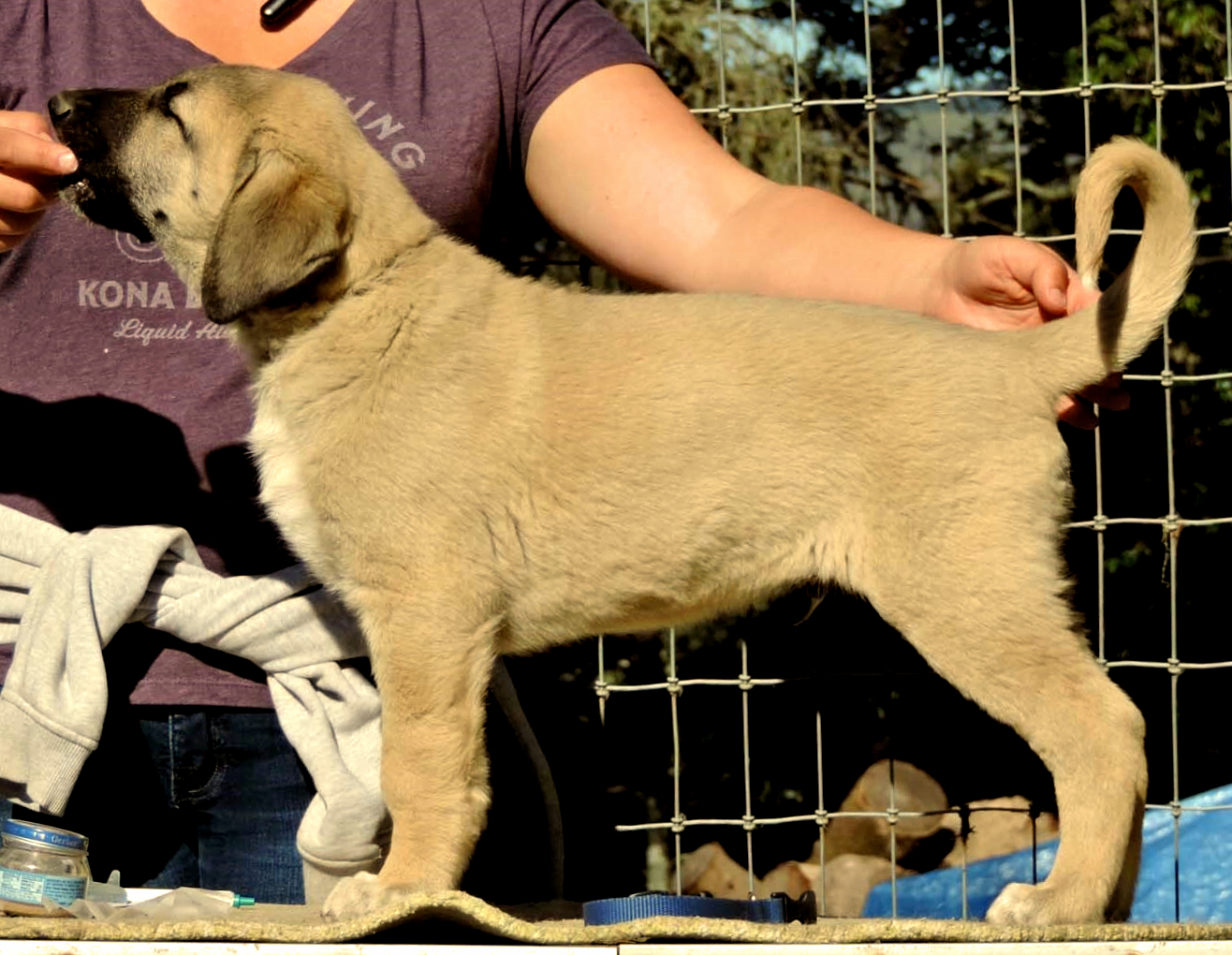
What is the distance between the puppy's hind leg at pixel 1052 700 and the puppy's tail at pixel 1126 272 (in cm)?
39

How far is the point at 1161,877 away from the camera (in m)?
5.29

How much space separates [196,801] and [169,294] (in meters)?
1.10

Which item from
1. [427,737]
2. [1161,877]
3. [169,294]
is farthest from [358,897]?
[1161,877]

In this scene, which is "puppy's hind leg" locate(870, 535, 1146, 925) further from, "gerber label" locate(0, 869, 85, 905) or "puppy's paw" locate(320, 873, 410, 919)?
"gerber label" locate(0, 869, 85, 905)

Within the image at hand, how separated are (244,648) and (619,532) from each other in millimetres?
819

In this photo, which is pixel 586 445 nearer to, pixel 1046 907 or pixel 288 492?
pixel 288 492

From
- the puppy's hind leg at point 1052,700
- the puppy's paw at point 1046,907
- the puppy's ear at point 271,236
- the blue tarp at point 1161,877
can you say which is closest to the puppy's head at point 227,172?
the puppy's ear at point 271,236

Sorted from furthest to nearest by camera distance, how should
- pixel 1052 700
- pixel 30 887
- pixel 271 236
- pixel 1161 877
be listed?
pixel 1161 877
pixel 271 236
pixel 1052 700
pixel 30 887

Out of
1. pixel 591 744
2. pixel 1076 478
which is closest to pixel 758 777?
pixel 591 744

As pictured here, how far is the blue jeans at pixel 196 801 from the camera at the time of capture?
349 cm

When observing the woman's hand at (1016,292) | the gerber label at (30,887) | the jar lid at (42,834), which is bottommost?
the gerber label at (30,887)

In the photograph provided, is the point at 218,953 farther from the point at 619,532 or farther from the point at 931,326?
the point at 931,326

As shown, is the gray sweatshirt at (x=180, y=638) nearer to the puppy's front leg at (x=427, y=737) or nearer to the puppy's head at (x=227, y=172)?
the puppy's front leg at (x=427, y=737)

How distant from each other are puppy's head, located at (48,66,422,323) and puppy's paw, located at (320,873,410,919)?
1.09 meters
